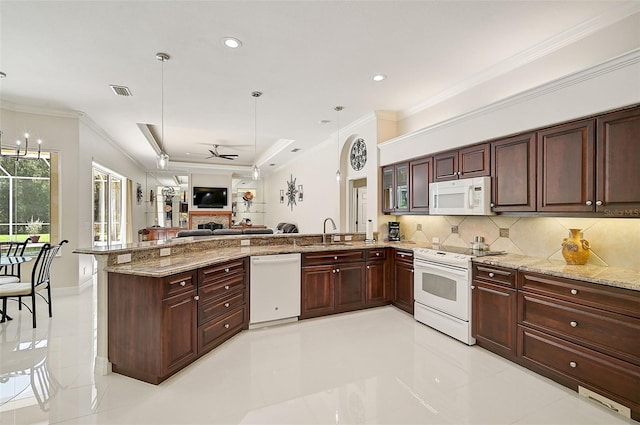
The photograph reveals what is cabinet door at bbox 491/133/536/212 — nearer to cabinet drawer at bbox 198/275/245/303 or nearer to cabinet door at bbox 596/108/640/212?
cabinet door at bbox 596/108/640/212

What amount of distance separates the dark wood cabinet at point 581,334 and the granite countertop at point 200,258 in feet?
5.25

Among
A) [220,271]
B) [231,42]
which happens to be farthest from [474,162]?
[220,271]

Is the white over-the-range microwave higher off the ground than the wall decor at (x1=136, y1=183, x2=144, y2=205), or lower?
lower

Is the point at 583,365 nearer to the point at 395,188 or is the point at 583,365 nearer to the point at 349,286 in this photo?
the point at 349,286

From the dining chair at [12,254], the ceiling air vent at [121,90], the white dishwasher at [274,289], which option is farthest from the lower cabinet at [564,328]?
the dining chair at [12,254]

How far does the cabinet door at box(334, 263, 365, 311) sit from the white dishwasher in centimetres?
57

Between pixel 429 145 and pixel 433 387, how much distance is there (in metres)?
2.90

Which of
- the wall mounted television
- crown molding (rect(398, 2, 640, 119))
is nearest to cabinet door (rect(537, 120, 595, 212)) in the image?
crown molding (rect(398, 2, 640, 119))

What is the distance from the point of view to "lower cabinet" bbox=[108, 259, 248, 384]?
2.38 metres

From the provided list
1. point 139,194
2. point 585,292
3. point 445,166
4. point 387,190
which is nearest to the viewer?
point 585,292

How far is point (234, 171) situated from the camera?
11.3 meters

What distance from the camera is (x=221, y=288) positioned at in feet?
10.2

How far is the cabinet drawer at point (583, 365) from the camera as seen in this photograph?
1979mm

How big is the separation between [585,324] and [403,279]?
2086mm
